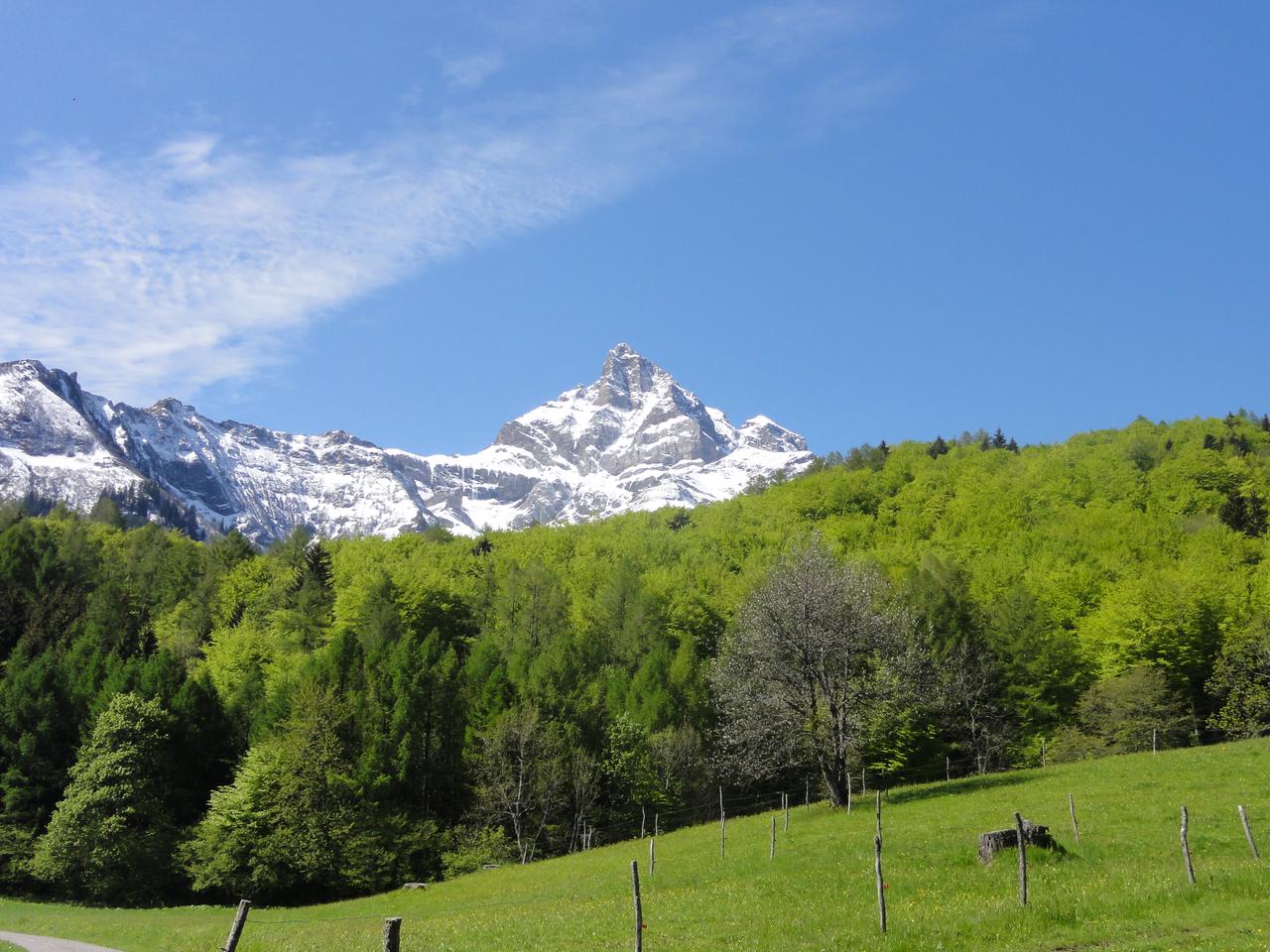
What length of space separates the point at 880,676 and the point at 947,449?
13998cm

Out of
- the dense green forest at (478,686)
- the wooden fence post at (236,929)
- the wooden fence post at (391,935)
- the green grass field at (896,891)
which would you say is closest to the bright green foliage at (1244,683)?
the dense green forest at (478,686)

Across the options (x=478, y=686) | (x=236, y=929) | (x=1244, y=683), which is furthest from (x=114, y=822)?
(x=1244, y=683)

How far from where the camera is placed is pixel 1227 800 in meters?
36.4

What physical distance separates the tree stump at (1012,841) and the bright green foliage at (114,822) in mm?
54634

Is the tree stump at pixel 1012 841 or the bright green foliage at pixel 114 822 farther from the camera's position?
the bright green foliage at pixel 114 822

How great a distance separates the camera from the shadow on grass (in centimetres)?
4791

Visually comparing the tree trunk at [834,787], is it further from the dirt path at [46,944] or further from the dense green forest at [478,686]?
the dirt path at [46,944]

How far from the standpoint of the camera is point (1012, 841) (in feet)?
94.6

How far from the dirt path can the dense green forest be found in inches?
925

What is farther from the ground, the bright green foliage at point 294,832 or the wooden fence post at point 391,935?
the wooden fence post at point 391,935

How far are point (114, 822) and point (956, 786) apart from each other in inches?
1975

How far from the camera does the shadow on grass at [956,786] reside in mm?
47906

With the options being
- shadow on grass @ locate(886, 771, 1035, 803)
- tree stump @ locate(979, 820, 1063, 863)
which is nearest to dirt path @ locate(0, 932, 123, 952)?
tree stump @ locate(979, 820, 1063, 863)

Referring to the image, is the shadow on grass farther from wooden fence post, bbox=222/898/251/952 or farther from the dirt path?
wooden fence post, bbox=222/898/251/952
